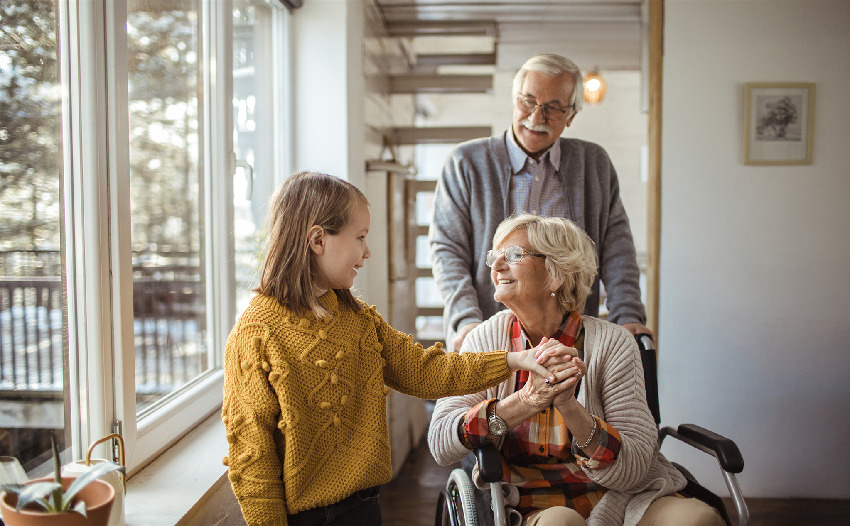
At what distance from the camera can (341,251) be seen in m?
1.45

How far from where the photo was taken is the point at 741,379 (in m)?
3.41

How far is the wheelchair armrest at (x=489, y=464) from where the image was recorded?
5.00ft

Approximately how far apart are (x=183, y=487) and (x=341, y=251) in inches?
28.9

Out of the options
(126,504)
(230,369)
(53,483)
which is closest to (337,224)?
(230,369)

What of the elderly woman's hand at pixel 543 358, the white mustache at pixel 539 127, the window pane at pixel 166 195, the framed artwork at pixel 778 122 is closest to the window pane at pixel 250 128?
the window pane at pixel 166 195

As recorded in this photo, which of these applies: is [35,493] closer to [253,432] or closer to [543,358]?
[253,432]

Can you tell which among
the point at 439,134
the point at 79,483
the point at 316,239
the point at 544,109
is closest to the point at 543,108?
the point at 544,109

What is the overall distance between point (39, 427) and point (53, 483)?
19.9 inches

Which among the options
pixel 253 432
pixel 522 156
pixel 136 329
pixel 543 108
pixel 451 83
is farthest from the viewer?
pixel 451 83

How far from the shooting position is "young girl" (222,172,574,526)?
134 centimetres

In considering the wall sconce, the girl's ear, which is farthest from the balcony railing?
the wall sconce

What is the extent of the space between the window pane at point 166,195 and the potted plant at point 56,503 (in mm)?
880

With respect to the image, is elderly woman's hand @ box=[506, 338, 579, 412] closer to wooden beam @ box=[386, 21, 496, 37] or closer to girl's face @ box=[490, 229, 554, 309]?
girl's face @ box=[490, 229, 554, 309]

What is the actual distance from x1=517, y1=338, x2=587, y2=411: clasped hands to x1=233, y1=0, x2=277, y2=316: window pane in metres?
1.27
